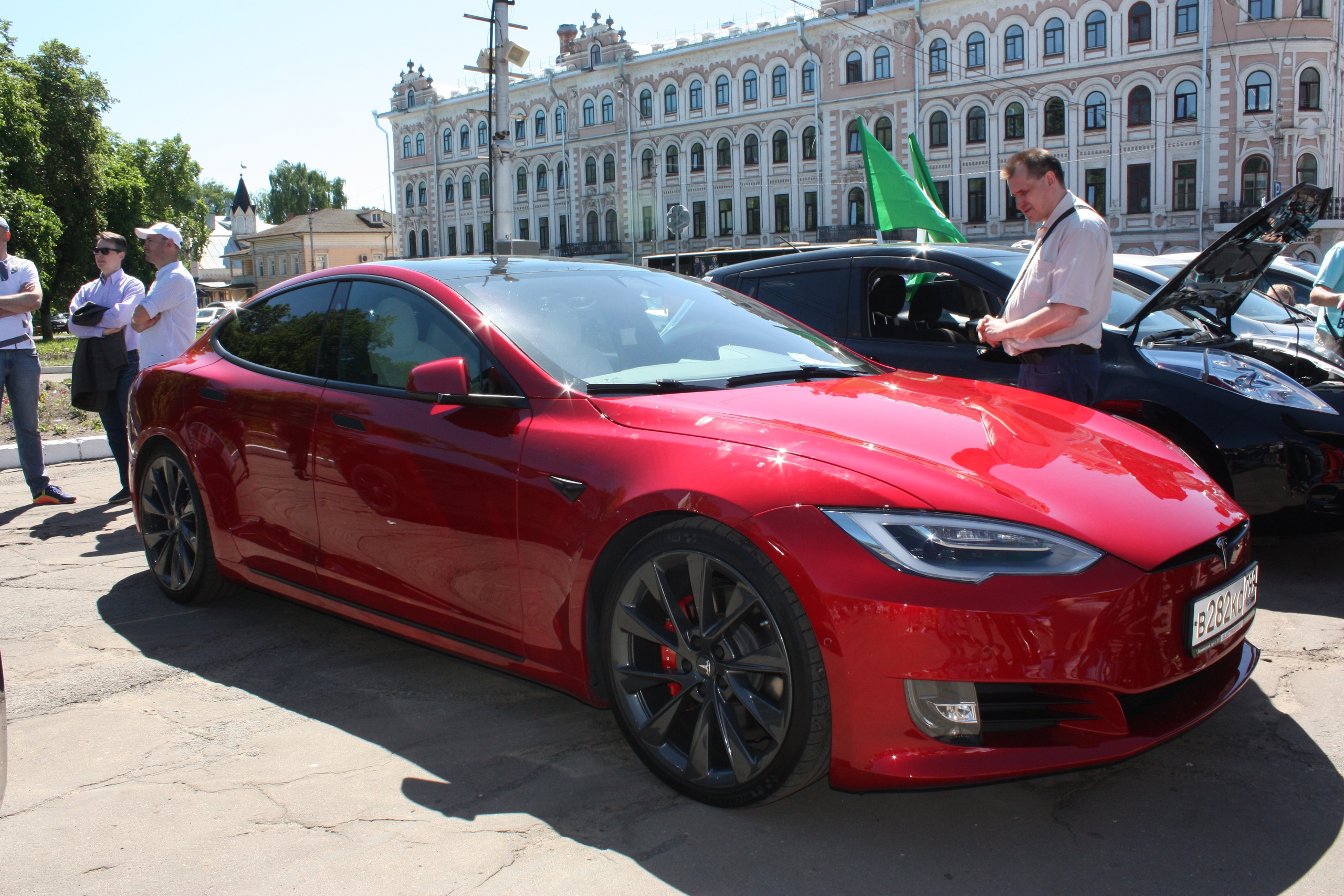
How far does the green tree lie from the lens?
107688mm

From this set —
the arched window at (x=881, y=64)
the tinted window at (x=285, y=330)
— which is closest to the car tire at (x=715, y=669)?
the tinted window at (x=285, y=330)

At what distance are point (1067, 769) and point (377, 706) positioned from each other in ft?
7.16

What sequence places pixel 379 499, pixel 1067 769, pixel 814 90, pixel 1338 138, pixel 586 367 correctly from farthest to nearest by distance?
pixel 814 90 → pixel 1338 138 → pixel 379 499 → pixel 586 367 → pixel 1067 769

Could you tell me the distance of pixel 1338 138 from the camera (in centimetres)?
4150

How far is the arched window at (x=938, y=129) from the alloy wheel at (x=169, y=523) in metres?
48.4

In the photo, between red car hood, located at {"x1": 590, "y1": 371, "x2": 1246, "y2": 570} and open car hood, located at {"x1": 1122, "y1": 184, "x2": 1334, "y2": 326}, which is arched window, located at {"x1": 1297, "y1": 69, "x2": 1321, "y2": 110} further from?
red car hood, located at {"x1": 590, "y1": 371, "x2": 1246, "y2": 570}

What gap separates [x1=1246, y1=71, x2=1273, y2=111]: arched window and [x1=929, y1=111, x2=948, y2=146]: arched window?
40.3 ft

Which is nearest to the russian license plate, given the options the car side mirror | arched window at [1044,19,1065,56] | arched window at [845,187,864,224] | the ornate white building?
the car side mirror

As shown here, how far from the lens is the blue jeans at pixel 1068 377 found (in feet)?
14.6

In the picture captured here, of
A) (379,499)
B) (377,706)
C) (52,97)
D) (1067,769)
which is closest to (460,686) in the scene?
(377,706)

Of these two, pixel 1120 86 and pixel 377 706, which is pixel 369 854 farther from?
pixel 1120 86

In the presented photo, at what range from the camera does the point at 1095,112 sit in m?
44.8

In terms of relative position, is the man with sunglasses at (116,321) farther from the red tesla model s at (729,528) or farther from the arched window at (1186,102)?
the arched window at (1186,102)

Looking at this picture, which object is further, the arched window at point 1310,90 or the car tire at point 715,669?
the arched window at point 1310,90
